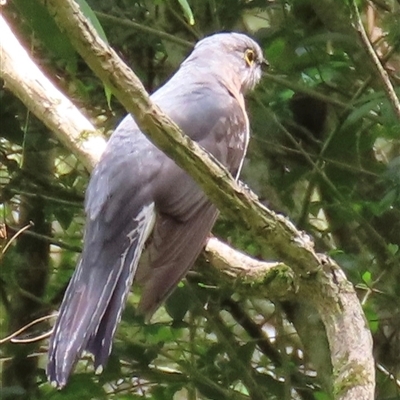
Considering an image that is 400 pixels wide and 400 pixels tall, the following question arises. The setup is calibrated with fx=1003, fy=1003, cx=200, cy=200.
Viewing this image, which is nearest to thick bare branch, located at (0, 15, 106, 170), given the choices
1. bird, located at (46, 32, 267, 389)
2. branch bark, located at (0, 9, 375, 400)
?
bird, located at (46, 32, 267, 389)

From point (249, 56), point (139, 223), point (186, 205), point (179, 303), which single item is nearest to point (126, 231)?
point (139, 223)

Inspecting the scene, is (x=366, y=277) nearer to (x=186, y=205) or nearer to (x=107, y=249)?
(x=186, y=205)

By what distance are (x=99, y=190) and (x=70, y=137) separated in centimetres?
19

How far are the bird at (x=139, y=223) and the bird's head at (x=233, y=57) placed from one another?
0.20 meters

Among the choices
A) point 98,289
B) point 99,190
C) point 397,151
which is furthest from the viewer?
point 397,151

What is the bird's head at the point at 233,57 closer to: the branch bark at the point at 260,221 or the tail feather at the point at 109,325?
the tail feather at the point at 109,325

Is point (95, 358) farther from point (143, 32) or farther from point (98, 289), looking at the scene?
point (143, 32)

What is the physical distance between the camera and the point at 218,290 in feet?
11.0

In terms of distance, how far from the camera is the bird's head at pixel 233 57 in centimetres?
336

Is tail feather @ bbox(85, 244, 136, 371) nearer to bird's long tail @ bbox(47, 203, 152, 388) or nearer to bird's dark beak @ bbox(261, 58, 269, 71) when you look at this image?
bird's long tail @ bbox(47, 203, 152, 388)

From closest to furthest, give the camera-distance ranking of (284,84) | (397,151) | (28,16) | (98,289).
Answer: (28,16), (98,289), (284,84), (397,151)

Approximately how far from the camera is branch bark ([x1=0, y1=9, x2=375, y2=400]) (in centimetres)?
152

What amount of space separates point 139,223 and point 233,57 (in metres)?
1.10

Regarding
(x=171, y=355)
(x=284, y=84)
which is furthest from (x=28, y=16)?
(x=171, y=355)
